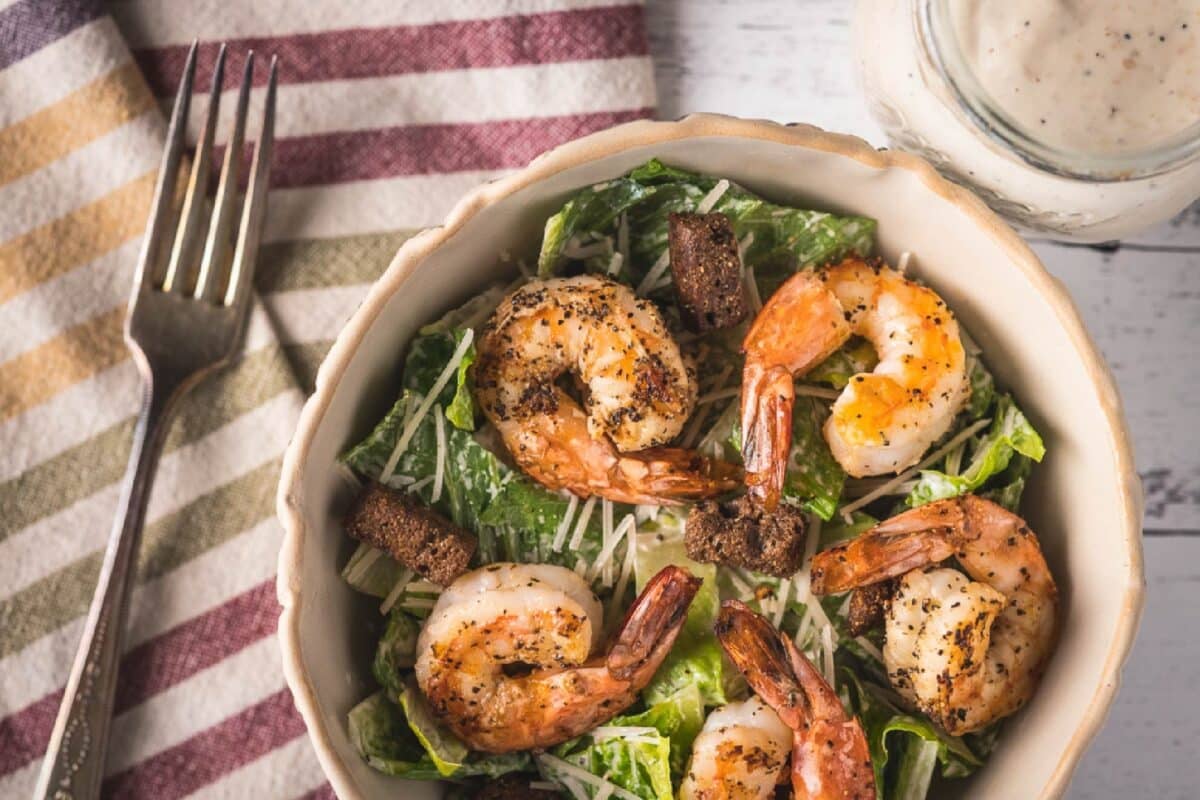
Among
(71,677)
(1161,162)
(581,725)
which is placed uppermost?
(1161,162)

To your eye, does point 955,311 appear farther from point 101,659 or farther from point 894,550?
point 101,659

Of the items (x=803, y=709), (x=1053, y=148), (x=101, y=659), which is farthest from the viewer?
(x=101, y=659)

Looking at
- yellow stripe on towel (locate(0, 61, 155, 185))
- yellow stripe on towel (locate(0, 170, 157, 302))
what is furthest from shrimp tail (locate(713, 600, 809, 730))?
yellow stripe on towel (locate(0, 61, 155, 185))

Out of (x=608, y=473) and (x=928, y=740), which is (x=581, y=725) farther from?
(x=928, y=740)

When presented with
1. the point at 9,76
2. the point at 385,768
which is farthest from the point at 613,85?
the point at 385,768

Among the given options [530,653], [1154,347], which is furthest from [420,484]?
[1154,347]

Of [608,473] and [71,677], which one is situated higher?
[608,473]
